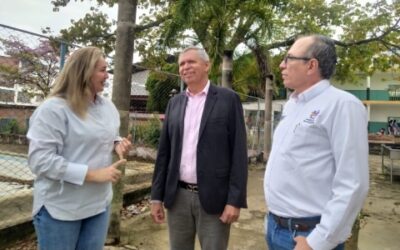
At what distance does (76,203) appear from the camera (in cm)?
218

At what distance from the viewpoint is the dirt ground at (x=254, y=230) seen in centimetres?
463

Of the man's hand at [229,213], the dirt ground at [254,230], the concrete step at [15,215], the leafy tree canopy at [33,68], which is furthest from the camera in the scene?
the leafy tree canopy at [33,68]

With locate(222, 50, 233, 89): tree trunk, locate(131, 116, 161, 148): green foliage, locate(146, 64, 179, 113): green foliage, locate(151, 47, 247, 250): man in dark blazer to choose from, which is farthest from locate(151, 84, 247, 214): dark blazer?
locate(146, 64, 179, 113): green foliage

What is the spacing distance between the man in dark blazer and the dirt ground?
5.86 feet

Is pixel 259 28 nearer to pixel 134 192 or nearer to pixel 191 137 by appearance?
pixel 134 192

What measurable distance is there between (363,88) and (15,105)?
29411 mm

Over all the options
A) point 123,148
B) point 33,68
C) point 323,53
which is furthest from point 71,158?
point 33,68

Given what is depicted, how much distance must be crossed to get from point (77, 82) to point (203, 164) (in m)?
0.96

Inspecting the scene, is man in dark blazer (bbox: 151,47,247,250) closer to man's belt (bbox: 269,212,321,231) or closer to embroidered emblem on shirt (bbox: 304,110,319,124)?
man's belt (bbox: 269,212,321,231)

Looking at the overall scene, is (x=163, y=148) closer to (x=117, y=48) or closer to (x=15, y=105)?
(x=117, y=48)

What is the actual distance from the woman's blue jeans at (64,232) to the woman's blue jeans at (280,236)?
101cm

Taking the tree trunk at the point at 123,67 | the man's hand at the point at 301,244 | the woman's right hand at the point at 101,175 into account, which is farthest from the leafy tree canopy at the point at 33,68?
the man's hand at the point at 301,244

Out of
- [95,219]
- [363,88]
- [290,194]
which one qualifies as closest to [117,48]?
[95,219]

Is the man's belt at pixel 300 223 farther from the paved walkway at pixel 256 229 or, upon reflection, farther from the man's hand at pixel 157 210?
the paved walkway at pixel 256 229
